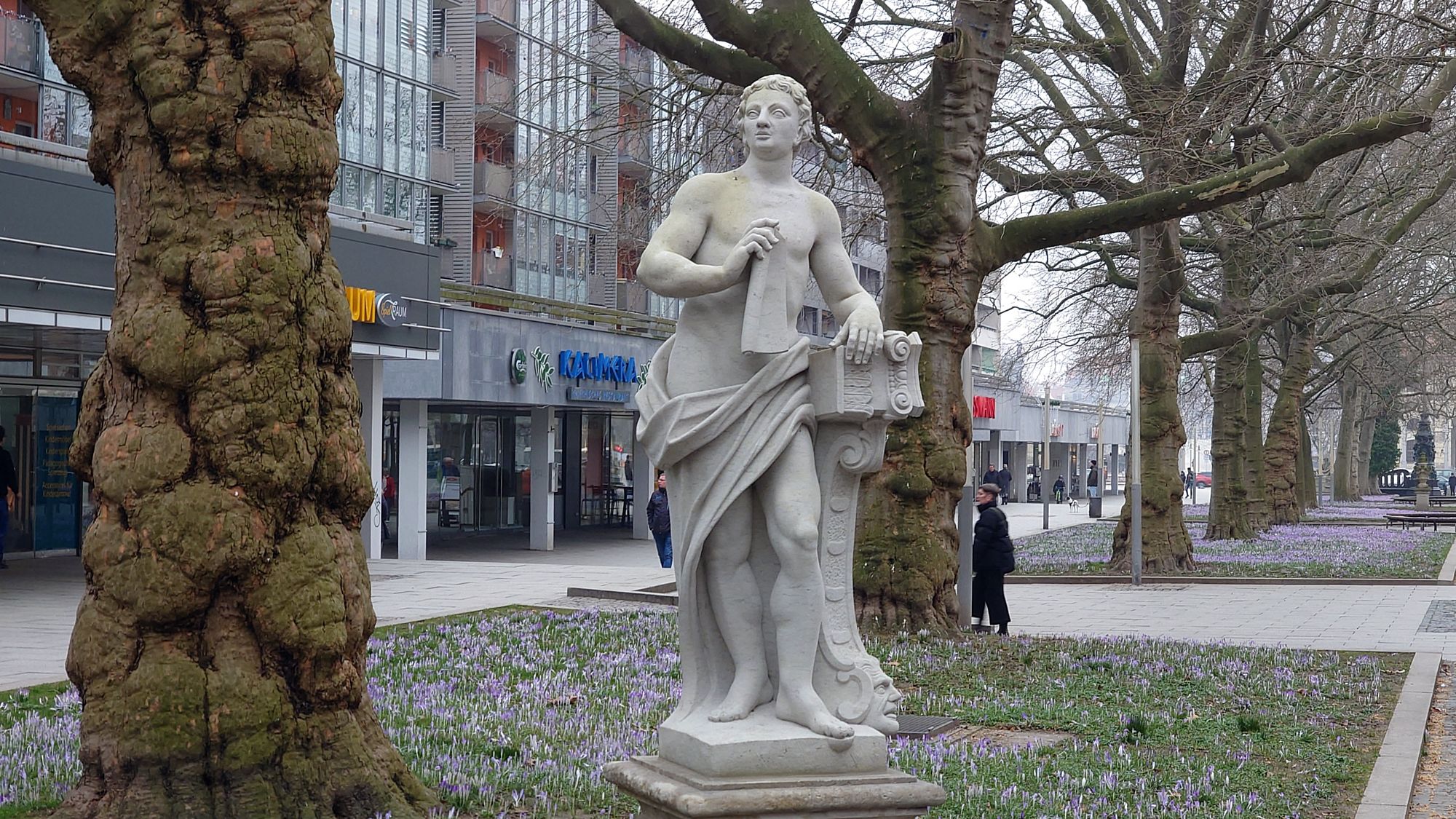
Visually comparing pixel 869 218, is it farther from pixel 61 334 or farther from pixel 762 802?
pixel 762 802

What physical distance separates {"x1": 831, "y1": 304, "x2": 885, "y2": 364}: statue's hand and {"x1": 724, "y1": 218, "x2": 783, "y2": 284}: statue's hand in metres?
0.40

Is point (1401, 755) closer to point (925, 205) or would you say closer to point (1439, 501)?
point (925, 205)

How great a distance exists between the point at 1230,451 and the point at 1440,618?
38.1 ft

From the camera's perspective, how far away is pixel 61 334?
19109 mm

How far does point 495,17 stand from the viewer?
4019 centimetres

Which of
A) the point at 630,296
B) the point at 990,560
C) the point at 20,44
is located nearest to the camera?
the point at 990,560

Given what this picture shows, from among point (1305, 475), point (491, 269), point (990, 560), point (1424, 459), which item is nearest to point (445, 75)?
point (491, 269)

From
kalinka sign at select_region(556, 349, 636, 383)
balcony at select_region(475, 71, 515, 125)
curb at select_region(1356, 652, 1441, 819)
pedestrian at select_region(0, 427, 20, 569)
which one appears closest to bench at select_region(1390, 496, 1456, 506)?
kalinka sign at select_region(556, 349, 636, 383)

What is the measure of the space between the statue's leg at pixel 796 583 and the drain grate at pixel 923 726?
3051mm

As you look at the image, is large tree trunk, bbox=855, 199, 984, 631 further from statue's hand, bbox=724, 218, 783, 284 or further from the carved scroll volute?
statue's hand, bbox=724, 218, 783, 284

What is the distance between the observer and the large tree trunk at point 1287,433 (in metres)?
33.3

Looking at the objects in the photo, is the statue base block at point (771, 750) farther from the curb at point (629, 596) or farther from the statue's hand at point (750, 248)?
the curb at point (629, 596)

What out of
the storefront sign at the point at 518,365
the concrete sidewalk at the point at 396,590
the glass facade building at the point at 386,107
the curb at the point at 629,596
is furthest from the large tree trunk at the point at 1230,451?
the glass facade building at the point at 386,107

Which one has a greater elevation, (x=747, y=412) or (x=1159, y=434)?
(x=1159, y=434)
